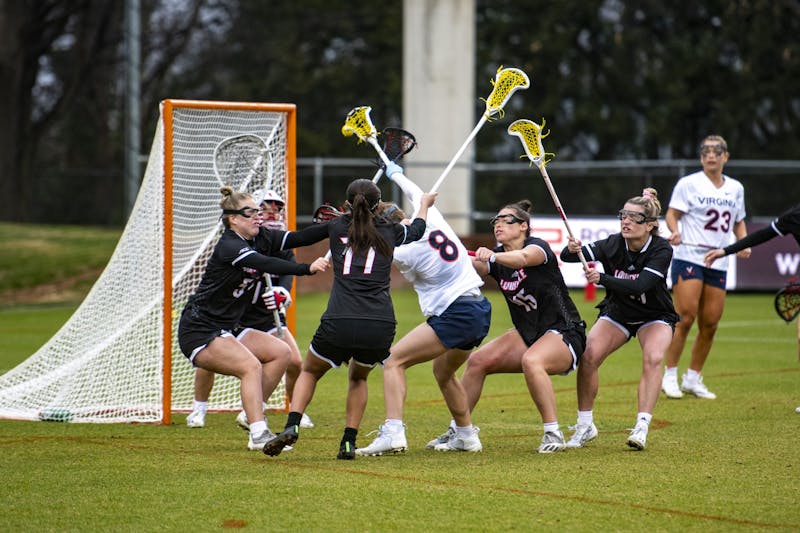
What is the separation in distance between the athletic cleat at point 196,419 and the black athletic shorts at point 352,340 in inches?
74.3

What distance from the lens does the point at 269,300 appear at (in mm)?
8594

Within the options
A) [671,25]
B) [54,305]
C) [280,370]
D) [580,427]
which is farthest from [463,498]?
[671,25]

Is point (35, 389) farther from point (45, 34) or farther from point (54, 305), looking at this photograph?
point (45, 34)

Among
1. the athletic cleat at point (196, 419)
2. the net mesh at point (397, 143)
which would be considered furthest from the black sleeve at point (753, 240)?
the athletic cleat at point (196, 419)

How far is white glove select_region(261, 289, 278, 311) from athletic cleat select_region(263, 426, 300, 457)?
1.37m

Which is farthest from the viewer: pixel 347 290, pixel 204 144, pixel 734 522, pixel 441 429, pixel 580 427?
pixel 204 144

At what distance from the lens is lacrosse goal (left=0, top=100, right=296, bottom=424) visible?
939 cm

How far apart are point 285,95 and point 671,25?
1163 cm

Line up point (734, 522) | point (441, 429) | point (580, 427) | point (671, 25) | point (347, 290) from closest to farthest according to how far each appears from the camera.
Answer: point (734, 522)
point (347, 290)
point (580, 427)
point (441, 429)
point (671, 25)

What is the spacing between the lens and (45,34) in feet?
118

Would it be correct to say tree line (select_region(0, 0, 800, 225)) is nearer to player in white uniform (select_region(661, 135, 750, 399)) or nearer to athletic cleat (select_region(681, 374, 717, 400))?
player in white uniform (select_region(661, 135, 750, 399))

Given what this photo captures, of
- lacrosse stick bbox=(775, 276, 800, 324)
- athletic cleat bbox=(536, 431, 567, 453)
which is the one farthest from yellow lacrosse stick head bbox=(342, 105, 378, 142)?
lacrosse stick bbox=(775, 276, 800, 324)

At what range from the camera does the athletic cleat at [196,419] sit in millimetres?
9141

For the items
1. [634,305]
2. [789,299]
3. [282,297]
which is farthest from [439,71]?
[634,305]
